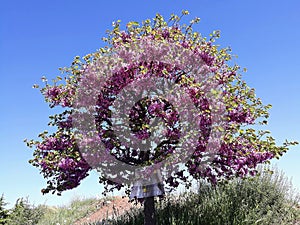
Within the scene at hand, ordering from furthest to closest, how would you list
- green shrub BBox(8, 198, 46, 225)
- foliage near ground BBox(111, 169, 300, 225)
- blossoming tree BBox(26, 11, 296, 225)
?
green shrub BBox(8, 198, 46, 225) < foliage near ground BBox(111, 169, 300, 225) < blossoming tree BBox(26, 11, 296, 225)

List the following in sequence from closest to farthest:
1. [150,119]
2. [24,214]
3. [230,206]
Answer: [150,119], [230,206], [24,214]

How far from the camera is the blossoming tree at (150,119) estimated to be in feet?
32.4

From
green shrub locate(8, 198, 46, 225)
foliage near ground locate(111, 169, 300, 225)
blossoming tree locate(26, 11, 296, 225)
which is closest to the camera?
blossoming tree locate(26, 11, 296, 225)

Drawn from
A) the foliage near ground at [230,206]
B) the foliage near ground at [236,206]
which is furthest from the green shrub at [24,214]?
the foliage near ground at [236,206]

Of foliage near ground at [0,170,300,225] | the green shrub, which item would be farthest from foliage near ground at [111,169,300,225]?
the green shrub

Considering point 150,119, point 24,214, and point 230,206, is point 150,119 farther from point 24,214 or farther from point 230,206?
point 24,214

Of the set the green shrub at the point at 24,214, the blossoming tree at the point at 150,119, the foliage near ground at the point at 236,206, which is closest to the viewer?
the blossoming tree at the point at 150,119

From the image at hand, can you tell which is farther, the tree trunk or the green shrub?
the green shrub

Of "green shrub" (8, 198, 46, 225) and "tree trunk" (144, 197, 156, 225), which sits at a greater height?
"green shrub" (8, 198, 46, 225)

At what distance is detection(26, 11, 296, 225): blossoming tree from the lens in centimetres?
987

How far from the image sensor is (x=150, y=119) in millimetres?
10250

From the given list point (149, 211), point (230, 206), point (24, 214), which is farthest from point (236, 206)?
point (24, 214)

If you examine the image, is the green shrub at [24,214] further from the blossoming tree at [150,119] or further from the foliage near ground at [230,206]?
the blossoming tree at [150,119]

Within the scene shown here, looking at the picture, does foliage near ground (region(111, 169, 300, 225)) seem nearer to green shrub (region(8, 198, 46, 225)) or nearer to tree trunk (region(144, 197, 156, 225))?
tree trunk (region(144, 197, 156, 225))
